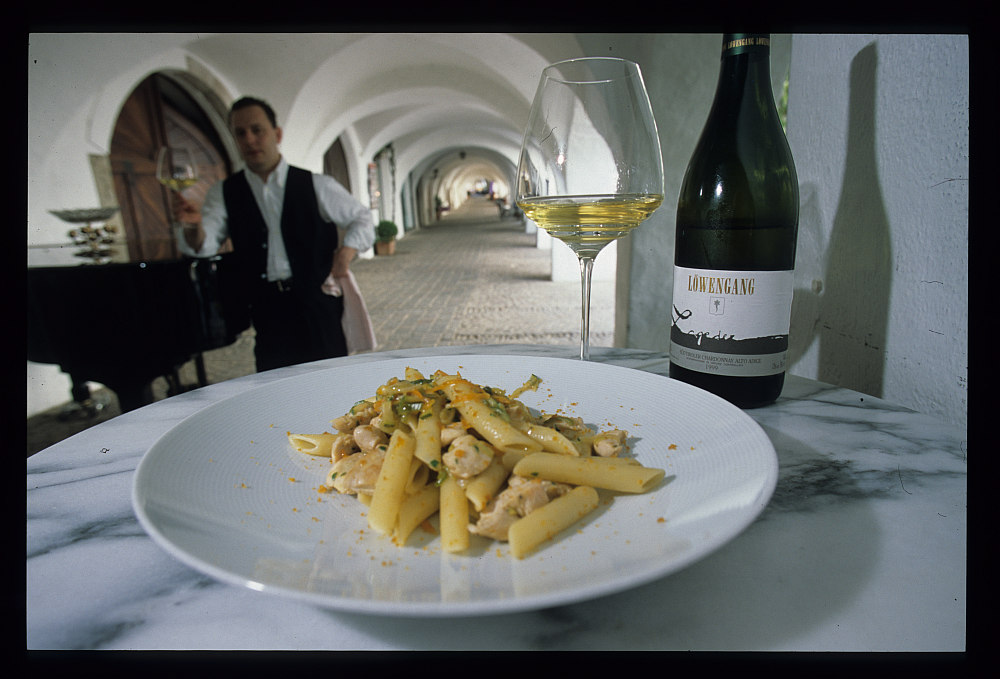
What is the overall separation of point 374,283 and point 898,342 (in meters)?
8.18

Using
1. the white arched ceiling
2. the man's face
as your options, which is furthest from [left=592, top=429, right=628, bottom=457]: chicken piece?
Result: the white arched ceiling

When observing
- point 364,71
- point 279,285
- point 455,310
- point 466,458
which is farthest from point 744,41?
point 364,71

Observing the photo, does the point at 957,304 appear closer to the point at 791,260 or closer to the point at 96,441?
the point at 791,260

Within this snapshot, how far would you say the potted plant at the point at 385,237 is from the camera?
13.1m

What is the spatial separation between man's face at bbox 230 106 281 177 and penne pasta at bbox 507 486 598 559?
2.80 meters

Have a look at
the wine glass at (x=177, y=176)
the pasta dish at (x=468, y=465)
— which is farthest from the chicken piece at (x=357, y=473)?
the wine glass at (x=177, y=176)

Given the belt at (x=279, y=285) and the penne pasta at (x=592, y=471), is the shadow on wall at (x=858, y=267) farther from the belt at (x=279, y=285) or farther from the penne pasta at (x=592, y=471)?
the belt at (x=279, y=285)

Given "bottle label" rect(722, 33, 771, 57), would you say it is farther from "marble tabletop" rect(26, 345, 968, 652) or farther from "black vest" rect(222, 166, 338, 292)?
"black vest" rect(222, 166, 338, 292)

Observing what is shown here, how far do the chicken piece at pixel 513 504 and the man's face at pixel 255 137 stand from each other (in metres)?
2.75

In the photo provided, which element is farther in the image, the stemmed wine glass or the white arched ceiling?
the white arched ceiling

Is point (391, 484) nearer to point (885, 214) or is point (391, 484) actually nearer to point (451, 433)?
point (451, 433)

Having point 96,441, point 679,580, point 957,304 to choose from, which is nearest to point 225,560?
point 679,580

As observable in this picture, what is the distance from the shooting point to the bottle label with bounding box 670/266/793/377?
2.70 feet

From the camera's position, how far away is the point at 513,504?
53 centimetres
